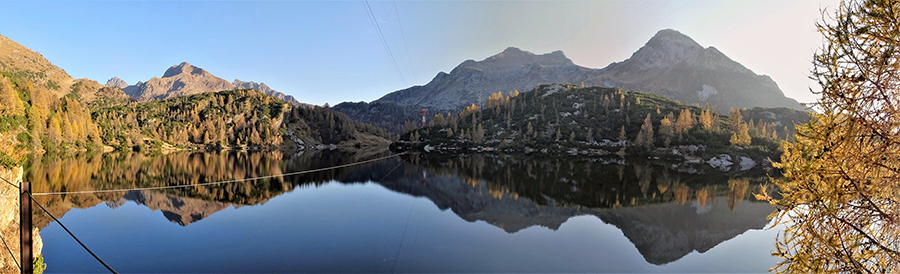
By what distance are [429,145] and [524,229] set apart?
405 ft

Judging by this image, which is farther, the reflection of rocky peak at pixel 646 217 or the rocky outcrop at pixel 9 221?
the reflection of rocky peak at pixel 646 217

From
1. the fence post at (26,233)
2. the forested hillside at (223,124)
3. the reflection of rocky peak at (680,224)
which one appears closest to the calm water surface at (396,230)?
the reflection of rocky peak at (680,224)

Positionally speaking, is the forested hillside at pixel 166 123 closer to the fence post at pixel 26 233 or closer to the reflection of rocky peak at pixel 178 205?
the reflection of rocky peak at pixel 178 205

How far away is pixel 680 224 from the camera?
20297mm

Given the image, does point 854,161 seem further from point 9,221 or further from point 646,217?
point 9,221

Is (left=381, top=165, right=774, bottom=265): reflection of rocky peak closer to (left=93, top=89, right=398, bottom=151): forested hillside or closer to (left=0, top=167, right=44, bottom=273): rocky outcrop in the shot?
(left=0, top=167, right=44, bottom=273): rocky outcrop

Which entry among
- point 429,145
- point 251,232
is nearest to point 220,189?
point 251,232

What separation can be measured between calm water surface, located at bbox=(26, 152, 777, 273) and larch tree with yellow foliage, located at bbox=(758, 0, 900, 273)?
6.59 metres

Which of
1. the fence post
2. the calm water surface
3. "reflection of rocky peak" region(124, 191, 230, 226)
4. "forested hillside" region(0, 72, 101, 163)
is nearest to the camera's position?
the fence post

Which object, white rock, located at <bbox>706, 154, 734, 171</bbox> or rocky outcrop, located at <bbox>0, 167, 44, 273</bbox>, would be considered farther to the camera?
white rock, located at <bbox>706, 154, 734, 171</bbox>

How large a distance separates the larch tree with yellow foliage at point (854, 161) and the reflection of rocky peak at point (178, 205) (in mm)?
23099

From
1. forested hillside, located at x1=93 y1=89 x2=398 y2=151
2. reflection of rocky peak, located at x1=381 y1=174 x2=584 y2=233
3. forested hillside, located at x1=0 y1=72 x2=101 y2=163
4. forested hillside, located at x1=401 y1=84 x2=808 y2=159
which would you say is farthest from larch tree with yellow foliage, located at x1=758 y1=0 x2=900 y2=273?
forested hillside, located at x1=93 y1=89 x2=398 y2=151

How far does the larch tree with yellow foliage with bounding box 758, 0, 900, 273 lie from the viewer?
596cm

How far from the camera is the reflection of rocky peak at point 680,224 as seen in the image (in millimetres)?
15648
